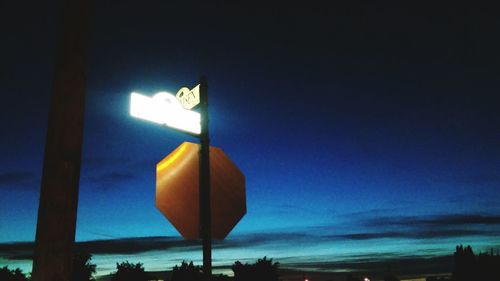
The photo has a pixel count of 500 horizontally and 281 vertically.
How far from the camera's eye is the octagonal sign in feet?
Answer: 15.3

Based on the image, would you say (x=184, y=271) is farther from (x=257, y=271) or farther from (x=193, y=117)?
(x=193, y=117)

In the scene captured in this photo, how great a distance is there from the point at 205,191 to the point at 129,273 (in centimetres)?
10924

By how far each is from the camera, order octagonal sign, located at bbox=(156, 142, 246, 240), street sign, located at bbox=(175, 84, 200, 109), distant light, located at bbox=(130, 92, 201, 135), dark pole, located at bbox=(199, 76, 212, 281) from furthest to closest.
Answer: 1. street sign, located at bbox=(175, 84, 200, 109)
2. distant light, located at bbox=(130, 92, 201, 135)
3. octagonal sign, located at bbox=(156, 142, 246, 240)
4. dark pole, located at bbox=(199, 76, 212, 281)

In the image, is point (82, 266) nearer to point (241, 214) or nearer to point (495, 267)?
point (495, 267)

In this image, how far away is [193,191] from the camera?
4.81 meters

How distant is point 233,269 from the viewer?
91375mm

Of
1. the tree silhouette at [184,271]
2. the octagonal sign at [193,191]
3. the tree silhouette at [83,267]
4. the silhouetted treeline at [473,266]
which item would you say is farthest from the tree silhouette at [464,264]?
the octagonal sign at [193,191]

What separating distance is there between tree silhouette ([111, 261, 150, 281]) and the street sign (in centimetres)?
10717

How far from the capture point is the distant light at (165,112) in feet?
15.8

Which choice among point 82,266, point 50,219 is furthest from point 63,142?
point 82,266

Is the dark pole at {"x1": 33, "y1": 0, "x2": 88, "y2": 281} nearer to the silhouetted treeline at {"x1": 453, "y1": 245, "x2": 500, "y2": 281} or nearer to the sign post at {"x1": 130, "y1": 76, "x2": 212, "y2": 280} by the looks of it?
the sign post at {"x1": 130, "y1": 76, "x2": 212, "y2": 280}

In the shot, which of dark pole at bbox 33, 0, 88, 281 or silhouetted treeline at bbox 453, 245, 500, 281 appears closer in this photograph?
dark pole at bbox 33, 0, 88, 281

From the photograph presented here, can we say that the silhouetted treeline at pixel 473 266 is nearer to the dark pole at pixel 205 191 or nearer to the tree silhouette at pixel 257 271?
the tree silhouette at pixel 257 271

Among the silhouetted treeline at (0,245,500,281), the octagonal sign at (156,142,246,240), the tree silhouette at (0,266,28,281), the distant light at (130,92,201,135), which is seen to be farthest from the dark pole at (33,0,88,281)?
the tree silhouette at (0,266,28,281)
